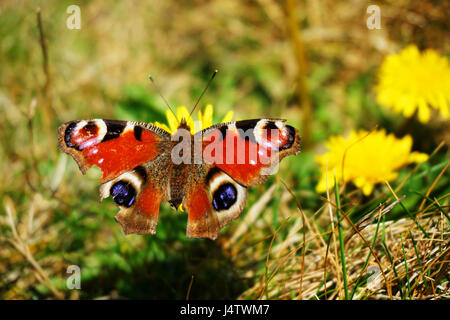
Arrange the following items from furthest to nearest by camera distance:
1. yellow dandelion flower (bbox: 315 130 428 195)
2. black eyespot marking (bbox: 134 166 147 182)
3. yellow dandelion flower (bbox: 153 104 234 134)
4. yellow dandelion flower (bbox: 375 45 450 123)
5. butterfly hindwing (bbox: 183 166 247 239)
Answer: yellow dandelion flower (bbox: 375 45 450 123)
yellow dandelion flower (bbox: 315 130 428 195)
yellow dandelion flower (bbox: 153 104 234 134)
black eyespot marking (bbox: 134 166 147 182)
butterfly hindwing (bbox: 183 166 247 239)

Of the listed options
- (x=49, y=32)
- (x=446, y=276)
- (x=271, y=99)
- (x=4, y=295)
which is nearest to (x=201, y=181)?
(x=446, y=276)

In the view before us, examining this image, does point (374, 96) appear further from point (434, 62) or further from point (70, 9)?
point (70, 9)

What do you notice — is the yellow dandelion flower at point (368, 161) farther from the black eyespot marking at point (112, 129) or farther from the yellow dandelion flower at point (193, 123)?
the black eyespot marking at point (112, 129)

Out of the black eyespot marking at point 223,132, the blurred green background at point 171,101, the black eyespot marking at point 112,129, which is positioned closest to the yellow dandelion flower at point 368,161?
the blurred green background at point 171,101

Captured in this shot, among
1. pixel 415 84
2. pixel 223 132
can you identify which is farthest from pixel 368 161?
pixel 223 132

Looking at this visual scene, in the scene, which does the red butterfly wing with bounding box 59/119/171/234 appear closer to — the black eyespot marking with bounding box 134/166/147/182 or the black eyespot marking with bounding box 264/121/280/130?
the black eyespot marking with bounding box 134/166/147/182

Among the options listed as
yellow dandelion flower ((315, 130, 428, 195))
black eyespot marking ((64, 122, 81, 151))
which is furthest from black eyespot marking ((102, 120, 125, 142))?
yellow dandelion flower ((315, 130, 428, 195))
